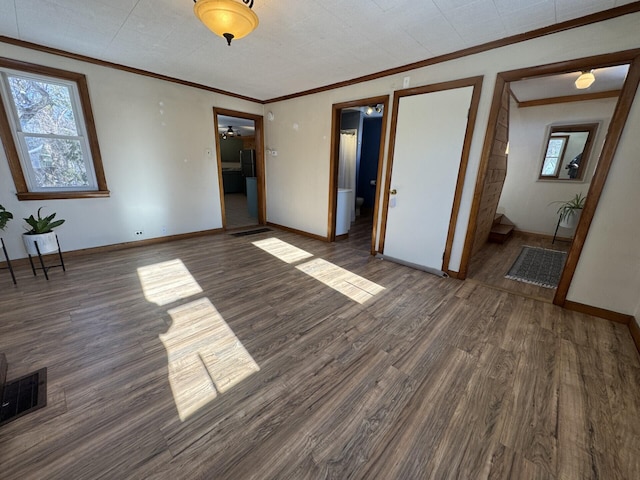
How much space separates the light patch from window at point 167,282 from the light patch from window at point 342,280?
132cm

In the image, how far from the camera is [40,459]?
1122 mm

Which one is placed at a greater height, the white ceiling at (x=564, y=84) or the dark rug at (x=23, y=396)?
the white ceiling at (x=564, y=84)

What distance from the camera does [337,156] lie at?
13.4ft

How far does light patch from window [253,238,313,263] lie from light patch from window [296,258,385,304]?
276 millimetres

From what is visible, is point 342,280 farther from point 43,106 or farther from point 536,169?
point 536,169

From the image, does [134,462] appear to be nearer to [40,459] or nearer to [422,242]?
[40,459]

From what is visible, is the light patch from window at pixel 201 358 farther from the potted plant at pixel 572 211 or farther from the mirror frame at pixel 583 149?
the mirror frame at pixel 583 149

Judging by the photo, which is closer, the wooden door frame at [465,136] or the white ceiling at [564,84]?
the wooden door frame at [465,136]

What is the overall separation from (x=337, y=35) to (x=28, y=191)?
4.06m

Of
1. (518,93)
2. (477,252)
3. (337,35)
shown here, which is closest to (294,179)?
(337,35)

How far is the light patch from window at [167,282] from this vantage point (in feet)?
8.21

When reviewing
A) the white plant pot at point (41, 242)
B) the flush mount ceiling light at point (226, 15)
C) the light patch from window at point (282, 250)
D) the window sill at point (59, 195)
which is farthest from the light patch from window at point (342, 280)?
the window sill at point (59, 195)

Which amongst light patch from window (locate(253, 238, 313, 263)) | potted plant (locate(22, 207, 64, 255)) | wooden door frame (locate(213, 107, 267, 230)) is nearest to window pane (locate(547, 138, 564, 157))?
light patch from window (locate(253, 238, 313, 263))

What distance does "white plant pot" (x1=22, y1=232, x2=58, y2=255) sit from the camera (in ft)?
8.90
